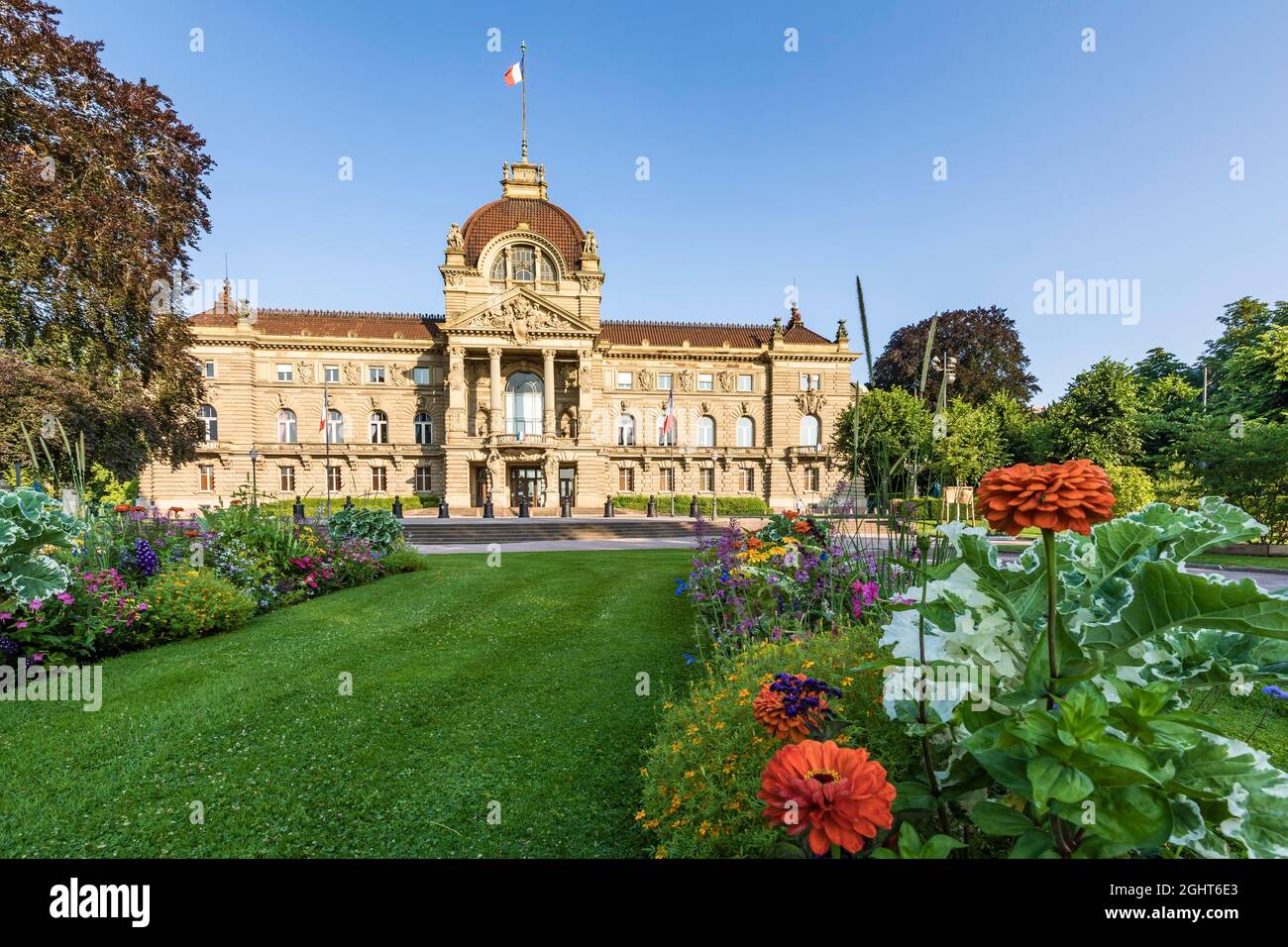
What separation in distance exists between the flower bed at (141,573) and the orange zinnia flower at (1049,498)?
26.0 ft

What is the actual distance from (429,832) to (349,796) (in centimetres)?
73

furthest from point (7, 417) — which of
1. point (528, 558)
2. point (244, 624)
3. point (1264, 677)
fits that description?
point (1264, 677)

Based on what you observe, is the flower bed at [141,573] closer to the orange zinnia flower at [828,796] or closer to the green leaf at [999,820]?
the orange zinnia flower at [828,796]

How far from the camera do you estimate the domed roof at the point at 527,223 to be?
1665 inches

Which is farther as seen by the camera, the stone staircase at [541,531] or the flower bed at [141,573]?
the stone staircase at [541,531]

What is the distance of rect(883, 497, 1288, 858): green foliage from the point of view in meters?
1.38

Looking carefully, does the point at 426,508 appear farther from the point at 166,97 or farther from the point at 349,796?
the point at 349,796

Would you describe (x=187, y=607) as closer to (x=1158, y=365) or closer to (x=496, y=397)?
(x=496, y=397)

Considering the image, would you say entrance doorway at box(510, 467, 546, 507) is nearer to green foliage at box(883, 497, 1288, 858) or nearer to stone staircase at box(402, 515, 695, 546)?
stone staircase at box(402, 515, 695, 546)

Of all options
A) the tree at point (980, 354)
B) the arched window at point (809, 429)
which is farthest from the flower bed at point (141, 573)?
the tree at point (980, 354)

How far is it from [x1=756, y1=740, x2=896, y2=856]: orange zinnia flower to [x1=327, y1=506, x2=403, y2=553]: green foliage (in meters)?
12.6

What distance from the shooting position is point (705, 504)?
40.3 metres

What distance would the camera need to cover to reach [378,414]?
138 feet

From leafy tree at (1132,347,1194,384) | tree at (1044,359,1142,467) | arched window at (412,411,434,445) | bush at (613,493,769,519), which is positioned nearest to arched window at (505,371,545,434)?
arched window at (412,411,434,445)
